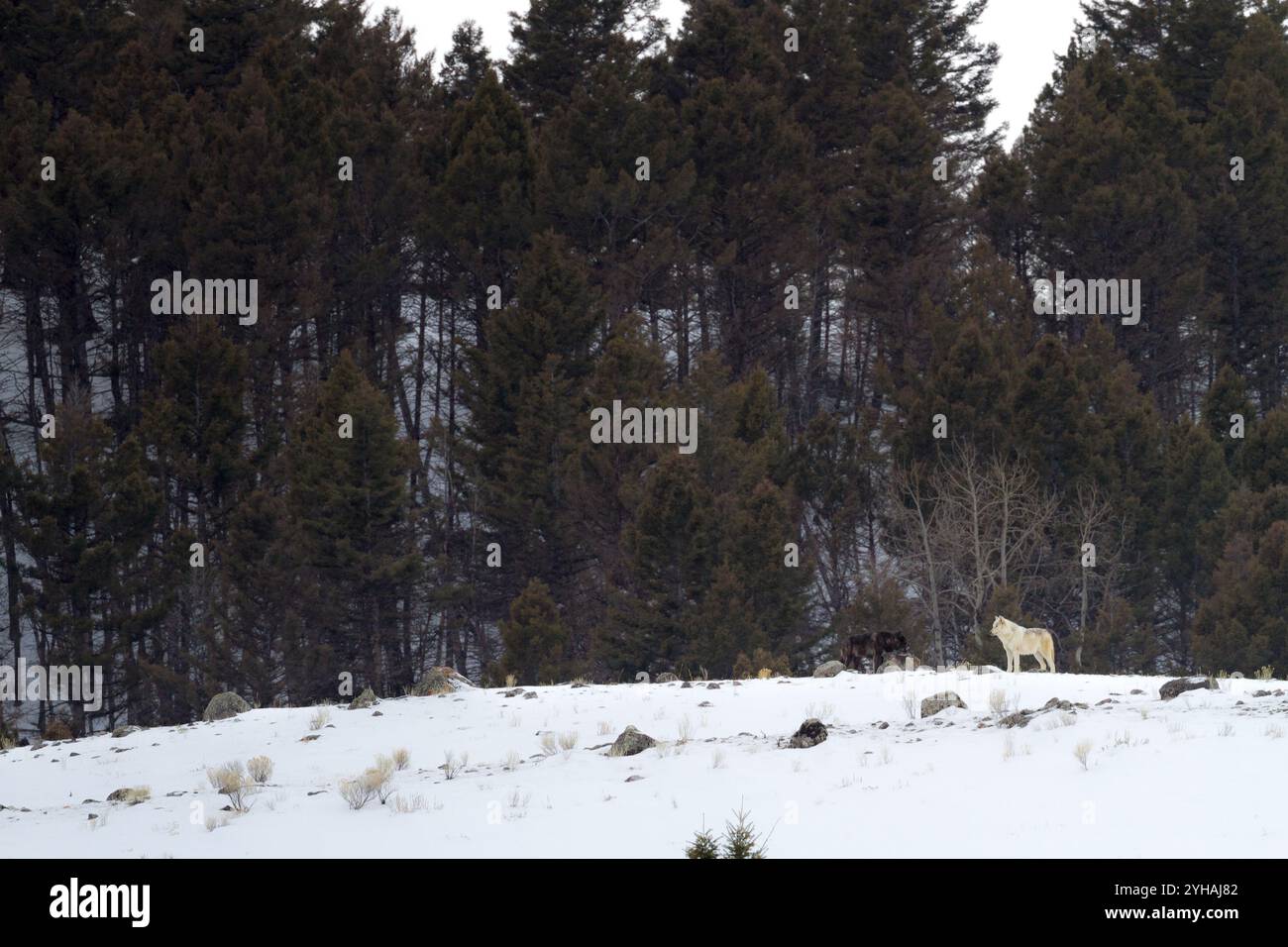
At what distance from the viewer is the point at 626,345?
125 feet

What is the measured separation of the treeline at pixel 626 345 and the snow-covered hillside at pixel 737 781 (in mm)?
19686

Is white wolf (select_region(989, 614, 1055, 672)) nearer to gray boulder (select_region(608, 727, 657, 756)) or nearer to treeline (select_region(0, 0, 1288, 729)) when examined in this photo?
gray boulder (select_region(608, 727, 657, 756))

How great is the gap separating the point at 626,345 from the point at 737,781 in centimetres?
2897

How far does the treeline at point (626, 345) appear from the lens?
3569 cm

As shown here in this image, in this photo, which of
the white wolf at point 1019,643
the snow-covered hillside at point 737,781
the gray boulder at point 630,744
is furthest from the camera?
the white wolf at point 1019,643

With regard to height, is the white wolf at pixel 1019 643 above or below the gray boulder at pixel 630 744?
above

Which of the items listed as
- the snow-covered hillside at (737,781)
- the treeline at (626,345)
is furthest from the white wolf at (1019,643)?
the treeline at (626,345)

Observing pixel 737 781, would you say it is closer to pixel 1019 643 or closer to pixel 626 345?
pixel 1019 643

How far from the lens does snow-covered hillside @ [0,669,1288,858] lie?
7930 mm

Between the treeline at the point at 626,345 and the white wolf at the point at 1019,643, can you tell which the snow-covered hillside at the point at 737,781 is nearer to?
the white wolf at the point at 1019,643

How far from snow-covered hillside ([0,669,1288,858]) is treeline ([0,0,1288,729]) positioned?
775 inches

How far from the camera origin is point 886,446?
4606 centimetres

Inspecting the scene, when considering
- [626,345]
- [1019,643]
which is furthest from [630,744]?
[626,345]

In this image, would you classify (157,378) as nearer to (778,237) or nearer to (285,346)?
(285,346)
